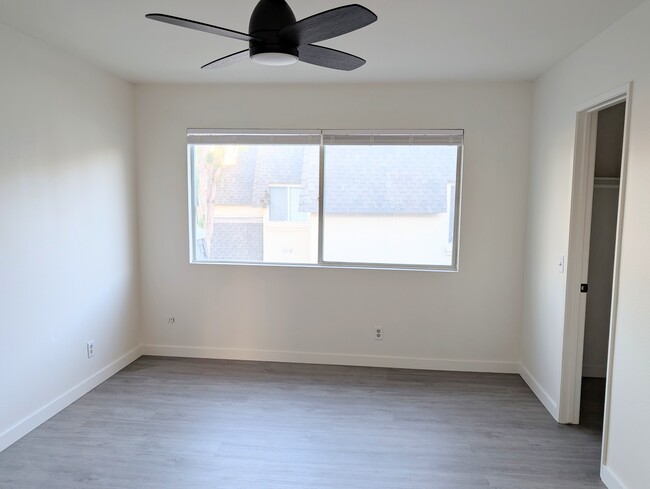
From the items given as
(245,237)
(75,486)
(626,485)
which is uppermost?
(245,237)

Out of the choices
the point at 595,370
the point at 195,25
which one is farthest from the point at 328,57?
the point at 595,370

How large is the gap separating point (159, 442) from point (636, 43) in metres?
3.51

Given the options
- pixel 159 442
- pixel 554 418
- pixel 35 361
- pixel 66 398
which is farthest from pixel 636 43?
pixel 66 398

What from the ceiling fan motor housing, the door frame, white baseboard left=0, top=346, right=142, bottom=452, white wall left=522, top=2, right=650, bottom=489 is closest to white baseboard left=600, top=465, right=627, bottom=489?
white wall left=522, top=2, right=650, bottom=489

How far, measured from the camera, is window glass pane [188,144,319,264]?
12.7ft

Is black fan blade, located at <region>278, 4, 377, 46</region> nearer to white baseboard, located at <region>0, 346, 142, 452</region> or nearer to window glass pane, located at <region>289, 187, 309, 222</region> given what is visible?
window glass pane, located at <region>289, 187, 309, 222</region>

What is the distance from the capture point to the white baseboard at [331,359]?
381 centimetres

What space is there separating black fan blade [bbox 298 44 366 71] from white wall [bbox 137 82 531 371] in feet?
5.64

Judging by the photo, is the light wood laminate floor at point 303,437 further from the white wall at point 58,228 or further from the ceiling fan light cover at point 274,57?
the ceiling fan light cover at point 274,57

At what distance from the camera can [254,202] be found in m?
3.96

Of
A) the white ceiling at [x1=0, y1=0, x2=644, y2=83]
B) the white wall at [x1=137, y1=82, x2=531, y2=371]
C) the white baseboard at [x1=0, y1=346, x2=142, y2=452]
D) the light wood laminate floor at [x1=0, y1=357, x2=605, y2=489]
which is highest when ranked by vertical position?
the white ceiling at [x1=0, y1=0, x2=644, y2=83]

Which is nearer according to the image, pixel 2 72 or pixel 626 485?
pixel 626 485

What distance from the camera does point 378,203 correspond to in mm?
3814

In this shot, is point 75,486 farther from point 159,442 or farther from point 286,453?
point 286,453
